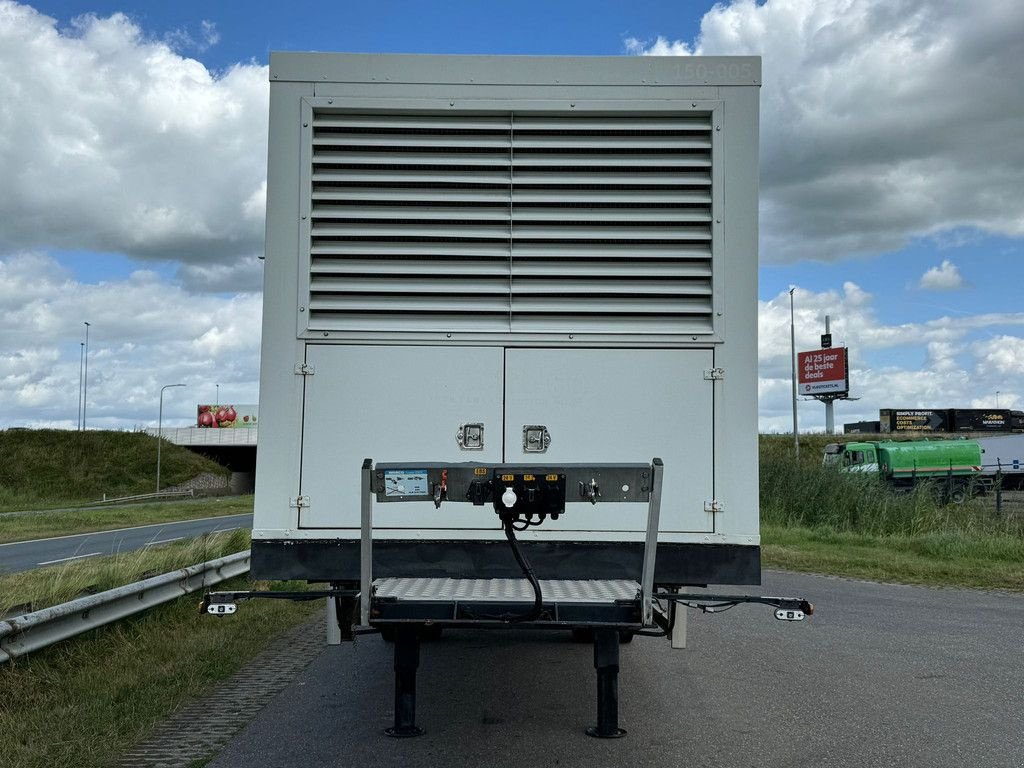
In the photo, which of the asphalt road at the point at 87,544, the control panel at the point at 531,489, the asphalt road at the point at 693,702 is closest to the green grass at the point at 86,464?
the asphalt road at the point at 87,544

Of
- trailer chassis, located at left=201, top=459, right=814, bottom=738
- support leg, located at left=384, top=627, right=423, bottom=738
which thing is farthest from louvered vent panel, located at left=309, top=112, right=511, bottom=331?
support leg, located at left=384, top=627, right=423, bottom=738

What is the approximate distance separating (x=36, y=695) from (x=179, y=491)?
194ft

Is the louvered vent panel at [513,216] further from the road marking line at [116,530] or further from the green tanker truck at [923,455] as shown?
the green tanker truck at [923,455]

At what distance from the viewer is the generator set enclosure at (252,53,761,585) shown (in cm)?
501

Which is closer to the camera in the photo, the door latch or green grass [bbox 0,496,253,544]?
the door latch

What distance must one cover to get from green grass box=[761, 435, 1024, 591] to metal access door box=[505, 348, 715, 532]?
9133 millimetres

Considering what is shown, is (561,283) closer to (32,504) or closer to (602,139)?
(602,139)

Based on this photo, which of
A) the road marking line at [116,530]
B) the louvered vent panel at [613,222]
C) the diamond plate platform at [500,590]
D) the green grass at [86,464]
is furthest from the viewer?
the green grass at [86,464]

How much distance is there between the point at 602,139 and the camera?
17.6 ft

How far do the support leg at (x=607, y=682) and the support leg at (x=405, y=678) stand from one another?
852mm

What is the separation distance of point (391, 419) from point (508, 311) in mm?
830

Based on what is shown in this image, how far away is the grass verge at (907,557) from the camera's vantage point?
13.3m

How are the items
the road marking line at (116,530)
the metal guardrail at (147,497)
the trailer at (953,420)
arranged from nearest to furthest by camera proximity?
the road marking line at (116,530) < the metal guardrail at (147,497) < the trailer at (953,420)

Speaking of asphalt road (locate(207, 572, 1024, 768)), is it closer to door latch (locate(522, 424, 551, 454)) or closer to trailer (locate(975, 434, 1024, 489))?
door latch (locate(522, 424, 551, 454))
